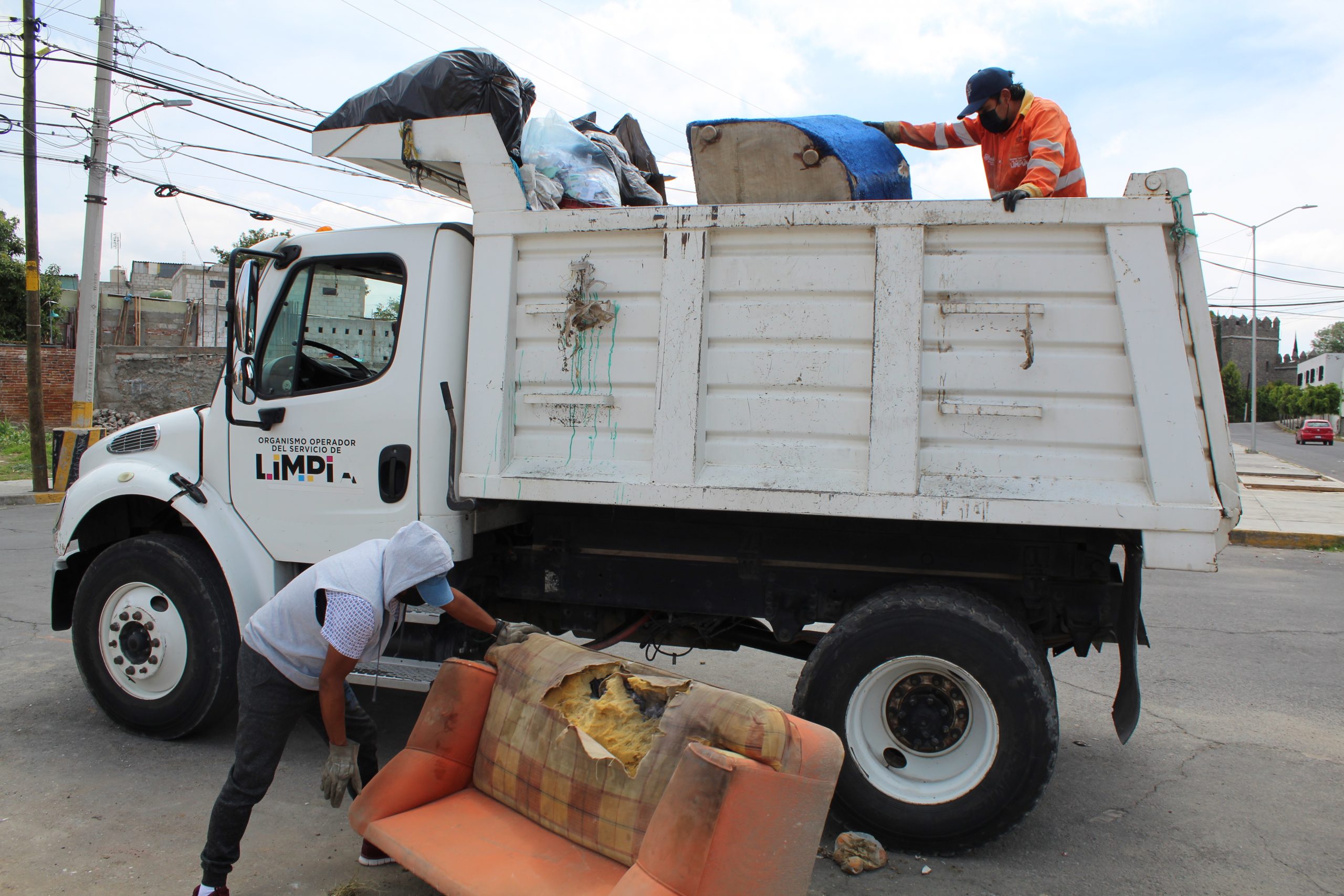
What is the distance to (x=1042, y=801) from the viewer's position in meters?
4.00

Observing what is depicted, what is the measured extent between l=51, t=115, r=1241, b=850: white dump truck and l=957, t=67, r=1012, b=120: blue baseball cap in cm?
87

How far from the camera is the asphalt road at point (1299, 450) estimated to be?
90.2 ft

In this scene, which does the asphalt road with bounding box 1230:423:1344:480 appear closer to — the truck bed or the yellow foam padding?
the truck bed

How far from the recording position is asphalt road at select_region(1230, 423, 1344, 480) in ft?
90.2

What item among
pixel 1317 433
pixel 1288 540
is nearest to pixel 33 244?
pixel 1288 540

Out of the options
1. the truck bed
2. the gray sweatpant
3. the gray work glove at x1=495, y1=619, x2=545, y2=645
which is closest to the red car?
the truck bed

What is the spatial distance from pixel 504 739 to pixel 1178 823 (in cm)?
285

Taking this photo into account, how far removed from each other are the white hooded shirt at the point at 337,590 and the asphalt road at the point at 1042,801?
0.84 metres

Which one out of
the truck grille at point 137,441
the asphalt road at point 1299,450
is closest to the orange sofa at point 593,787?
the truck grille at point 137,441

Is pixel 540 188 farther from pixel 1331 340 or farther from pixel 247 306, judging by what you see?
pixel 1331 340

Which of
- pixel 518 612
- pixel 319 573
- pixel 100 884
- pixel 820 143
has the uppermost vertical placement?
pixel 820 143

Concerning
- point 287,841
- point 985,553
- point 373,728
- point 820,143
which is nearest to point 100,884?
point 287,841

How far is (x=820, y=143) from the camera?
3648 mm

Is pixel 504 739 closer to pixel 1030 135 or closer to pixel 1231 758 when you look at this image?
pixel 1030 135
